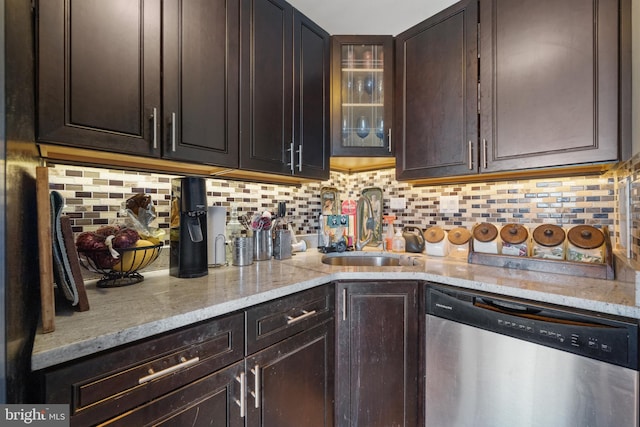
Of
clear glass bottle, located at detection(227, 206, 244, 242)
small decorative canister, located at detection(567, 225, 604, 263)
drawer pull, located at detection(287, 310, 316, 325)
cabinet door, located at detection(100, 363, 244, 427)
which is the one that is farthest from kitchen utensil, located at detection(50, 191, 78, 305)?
small decorative canister, located at detection(567, 225, 604, 263)

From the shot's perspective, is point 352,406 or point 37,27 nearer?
point 37,27

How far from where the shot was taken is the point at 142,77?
3.26 ft

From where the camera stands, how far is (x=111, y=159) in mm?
1098

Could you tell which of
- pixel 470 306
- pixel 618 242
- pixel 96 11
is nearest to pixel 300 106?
pixel 96 11

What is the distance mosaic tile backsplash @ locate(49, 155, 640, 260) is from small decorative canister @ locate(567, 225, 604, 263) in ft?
0.34

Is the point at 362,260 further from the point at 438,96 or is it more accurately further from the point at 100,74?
the point at 100,74

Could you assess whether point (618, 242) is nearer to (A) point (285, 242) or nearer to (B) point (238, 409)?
(A) point (285, 242)

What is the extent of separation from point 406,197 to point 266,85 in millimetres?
1226

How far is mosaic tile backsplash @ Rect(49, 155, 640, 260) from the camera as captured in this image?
3.60 feet

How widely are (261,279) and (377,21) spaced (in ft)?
5.42

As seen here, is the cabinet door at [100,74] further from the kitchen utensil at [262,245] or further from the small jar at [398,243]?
the small jar at [398,243]

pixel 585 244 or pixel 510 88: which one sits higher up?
pixel 510 88

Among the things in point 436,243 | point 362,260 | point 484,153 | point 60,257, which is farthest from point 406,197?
point 60,257

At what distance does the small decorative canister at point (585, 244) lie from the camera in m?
1.19
